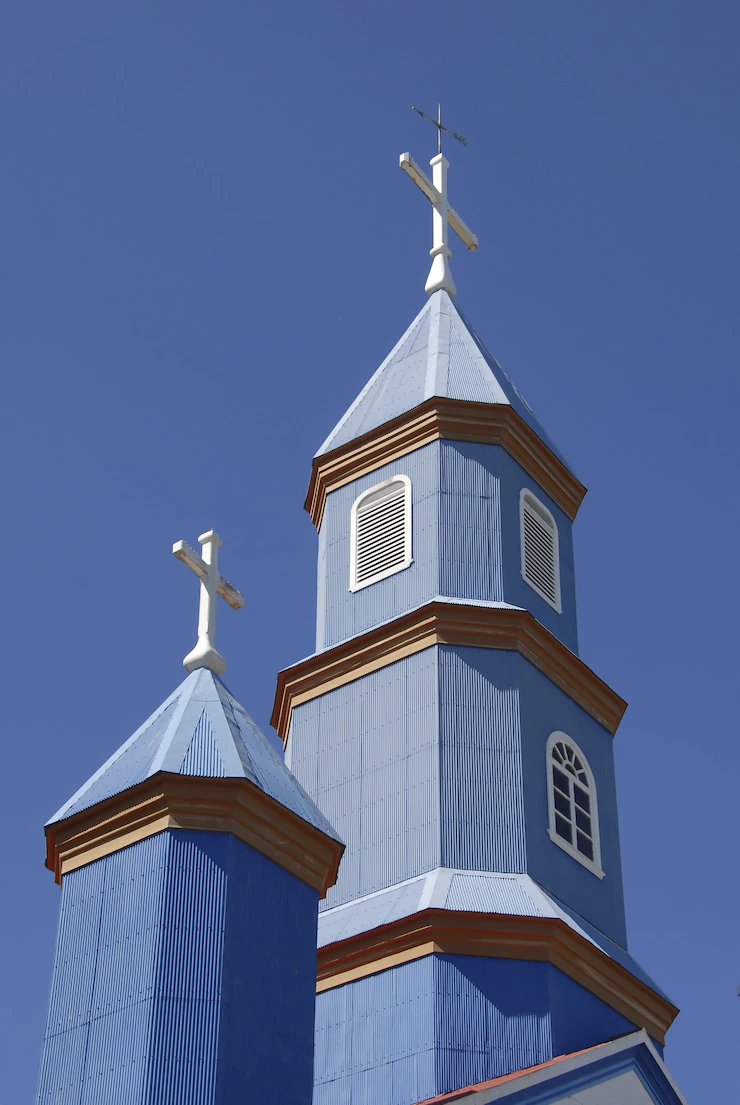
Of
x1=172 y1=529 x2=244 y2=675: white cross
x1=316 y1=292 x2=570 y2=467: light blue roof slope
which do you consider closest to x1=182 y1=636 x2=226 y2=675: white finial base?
x1=172 y1=529 x2=244 y2=675: white cross

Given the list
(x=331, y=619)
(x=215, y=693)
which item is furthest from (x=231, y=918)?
(x=331, y=619)

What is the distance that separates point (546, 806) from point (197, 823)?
18.6 ft

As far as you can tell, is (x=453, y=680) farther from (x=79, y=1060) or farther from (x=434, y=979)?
(x=79, y=1060)

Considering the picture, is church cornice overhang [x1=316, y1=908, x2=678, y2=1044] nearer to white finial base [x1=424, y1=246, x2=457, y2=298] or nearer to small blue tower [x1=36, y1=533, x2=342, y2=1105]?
small blue tower [x1=36, y1=533, x2=342, y2=1105]

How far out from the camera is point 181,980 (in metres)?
16.5

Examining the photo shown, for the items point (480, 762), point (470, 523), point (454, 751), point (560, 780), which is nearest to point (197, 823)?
point (454, 751)

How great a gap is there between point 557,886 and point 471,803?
1.29 meters

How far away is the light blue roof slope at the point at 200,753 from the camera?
1792cm

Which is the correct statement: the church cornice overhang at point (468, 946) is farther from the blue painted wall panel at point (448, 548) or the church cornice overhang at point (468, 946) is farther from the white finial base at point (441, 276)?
the white finial base at point (441, 276)

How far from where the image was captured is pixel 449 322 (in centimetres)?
2708

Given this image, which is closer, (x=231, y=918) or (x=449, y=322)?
(x=231, y=918)

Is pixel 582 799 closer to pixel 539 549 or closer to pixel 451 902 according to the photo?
pixel 451 902

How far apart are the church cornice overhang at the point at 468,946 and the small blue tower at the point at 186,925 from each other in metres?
2.02

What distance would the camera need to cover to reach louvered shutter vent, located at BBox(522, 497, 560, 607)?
24.2 meters
